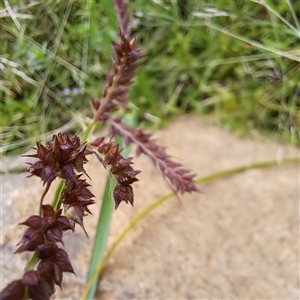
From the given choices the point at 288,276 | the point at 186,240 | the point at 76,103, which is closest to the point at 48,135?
the point at 76,103

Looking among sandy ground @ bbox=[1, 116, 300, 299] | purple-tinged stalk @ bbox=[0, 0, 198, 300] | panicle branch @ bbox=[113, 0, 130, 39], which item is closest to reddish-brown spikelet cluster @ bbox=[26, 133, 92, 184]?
purple-tinged stalk @ bbox=[0, 0, 198, 300]

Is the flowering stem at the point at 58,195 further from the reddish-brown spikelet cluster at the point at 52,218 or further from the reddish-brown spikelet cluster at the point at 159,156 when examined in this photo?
the reddish-brown spikelet cluster at the point at 159,156

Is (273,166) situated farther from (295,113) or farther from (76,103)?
(76,103)

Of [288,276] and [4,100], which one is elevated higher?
[4,100]

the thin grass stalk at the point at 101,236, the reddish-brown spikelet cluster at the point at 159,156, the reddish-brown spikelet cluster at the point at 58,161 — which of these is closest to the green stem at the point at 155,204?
the thin grass stalk at the point at 101,236

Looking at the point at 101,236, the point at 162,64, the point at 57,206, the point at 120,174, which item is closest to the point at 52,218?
the point at 57,206
